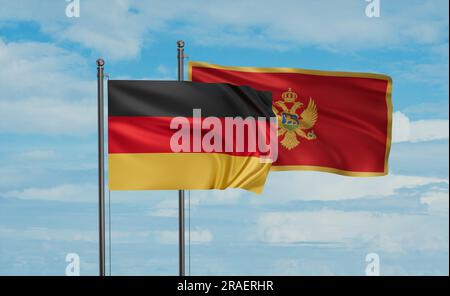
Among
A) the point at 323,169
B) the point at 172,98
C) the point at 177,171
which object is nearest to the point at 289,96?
the point at 323,169

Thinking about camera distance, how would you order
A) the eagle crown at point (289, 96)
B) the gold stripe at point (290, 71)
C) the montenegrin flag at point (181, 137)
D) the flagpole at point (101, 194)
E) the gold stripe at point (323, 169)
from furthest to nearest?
the eagle crown at point (289, 96) → the gold stripe at point (323, 169) → the gold stripe at point (290, 71) → the montenegrin flag at point (181, 137) → the flagpole at point (101, 194)

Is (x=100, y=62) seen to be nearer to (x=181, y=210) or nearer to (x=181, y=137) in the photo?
(x=181, y=137)

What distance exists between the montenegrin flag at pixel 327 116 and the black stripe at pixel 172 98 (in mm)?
586

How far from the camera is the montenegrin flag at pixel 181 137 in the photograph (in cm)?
1429

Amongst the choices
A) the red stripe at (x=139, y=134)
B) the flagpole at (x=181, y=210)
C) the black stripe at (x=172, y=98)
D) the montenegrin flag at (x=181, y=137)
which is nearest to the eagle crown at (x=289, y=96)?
the montenegrin flag at (x=181, y=137)

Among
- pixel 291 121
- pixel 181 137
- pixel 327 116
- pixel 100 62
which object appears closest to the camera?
pixel 100 62

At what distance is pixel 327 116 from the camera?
1639 centimetres

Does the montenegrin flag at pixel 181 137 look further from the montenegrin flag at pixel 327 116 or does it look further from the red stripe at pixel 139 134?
the montenegrin flag at pixel 327 116

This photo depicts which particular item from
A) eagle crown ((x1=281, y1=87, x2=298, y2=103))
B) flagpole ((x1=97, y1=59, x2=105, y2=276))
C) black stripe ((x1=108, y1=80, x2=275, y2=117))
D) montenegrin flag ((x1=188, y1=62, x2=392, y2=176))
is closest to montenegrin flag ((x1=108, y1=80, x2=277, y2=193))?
black stripe ((x1=108, y1=80, x2=275, y2=117))

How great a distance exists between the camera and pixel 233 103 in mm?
14883

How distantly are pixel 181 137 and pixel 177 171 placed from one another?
657 millimetres
